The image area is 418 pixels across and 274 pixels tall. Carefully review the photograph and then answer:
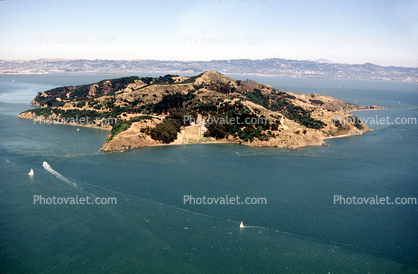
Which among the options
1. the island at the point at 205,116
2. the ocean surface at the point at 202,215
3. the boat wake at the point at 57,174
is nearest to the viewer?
the ocean surface at the point at 202,215

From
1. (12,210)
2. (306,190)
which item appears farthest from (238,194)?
(12,210)

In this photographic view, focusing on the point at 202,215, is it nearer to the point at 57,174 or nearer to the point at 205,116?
the point at 57,174

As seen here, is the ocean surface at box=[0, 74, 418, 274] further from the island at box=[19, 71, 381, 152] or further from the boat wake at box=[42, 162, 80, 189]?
the island at box=[19, 71, 381, 152]

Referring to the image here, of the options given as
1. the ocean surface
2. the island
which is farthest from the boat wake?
the island

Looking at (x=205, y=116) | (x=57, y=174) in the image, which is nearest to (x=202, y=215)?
(x=57, y=174)

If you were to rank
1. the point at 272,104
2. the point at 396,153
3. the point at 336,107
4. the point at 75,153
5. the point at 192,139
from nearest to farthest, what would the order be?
1. the point at 75,153
2. the point at 396,153
3. the point at 192,139
4. the point at 272,104
5. the point at 336,107

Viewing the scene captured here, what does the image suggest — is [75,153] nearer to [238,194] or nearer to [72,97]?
[238,194]

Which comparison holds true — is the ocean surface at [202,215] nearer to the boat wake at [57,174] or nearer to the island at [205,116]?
the boat wake at [57,174]

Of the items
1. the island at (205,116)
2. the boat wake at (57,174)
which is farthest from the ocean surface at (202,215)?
the island at (205,116)
